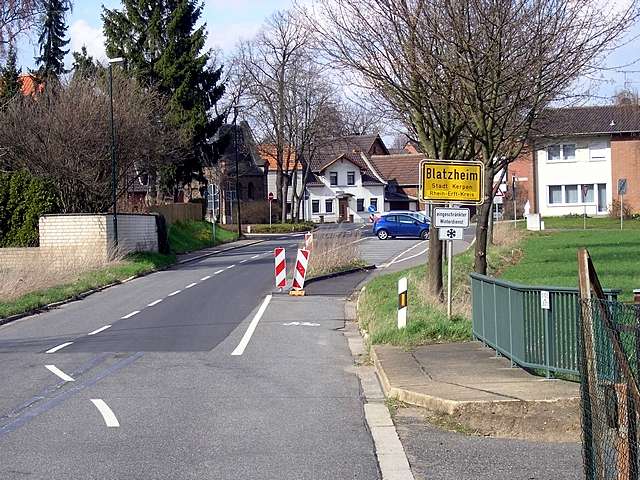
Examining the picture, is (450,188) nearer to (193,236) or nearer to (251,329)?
(251,329)

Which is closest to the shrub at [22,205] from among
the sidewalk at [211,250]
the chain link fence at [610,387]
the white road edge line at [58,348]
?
the sidewalk at [211,250]

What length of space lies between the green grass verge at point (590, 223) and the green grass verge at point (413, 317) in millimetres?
31334

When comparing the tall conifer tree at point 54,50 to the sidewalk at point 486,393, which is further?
the tall conifer tree at point 54,50

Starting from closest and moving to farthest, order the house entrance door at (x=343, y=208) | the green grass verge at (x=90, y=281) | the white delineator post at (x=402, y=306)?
the white delineator post at (x=402, y=306) → the green grass verge at (x=90, y=281) → the house entrance door at (x=343, y=208)

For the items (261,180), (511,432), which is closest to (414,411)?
(511,432)

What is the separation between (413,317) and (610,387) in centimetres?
1019

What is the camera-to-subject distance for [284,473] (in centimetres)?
763

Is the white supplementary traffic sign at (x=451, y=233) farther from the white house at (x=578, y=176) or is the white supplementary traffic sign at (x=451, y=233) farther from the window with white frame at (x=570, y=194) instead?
the window with white frame at (x=570, y=194)

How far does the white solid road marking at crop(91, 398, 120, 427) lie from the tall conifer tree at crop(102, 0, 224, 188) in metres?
42.9

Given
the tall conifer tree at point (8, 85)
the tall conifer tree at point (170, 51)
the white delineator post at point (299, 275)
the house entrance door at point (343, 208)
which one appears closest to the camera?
the white delineator post at point (299, 275)

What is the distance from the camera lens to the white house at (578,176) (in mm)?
67625

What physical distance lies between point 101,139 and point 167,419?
3120cm

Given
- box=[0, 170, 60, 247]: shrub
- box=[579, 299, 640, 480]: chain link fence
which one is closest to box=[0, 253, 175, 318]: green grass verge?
box=[0, 170, 60, 247]: shrub

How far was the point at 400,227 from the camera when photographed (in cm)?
5562
